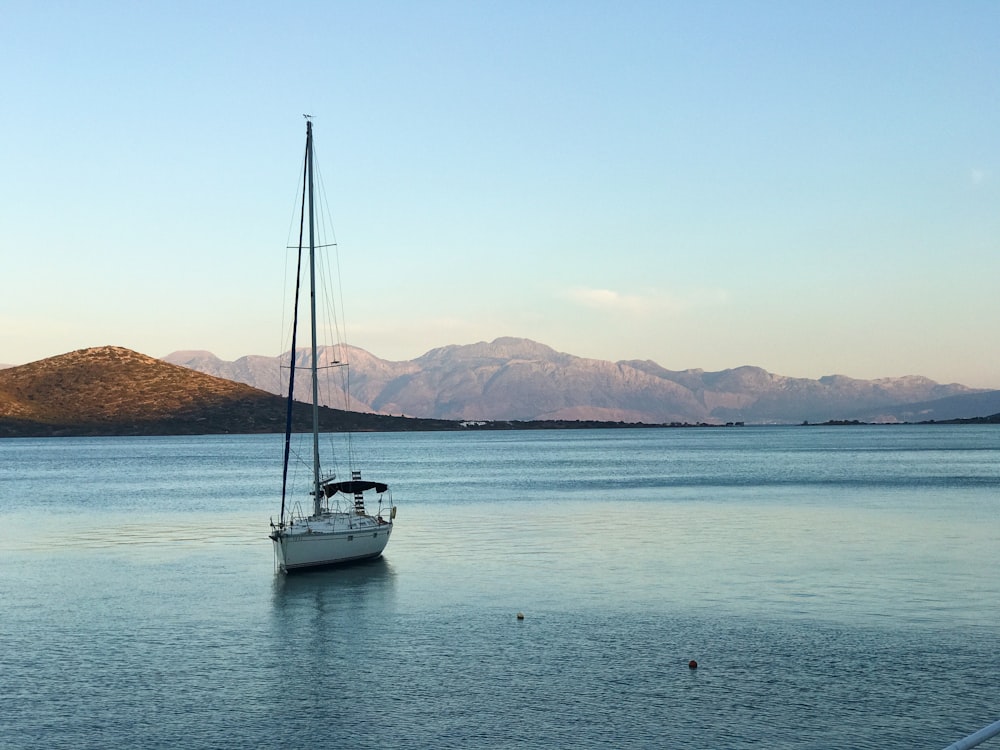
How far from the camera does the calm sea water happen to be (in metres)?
20.2

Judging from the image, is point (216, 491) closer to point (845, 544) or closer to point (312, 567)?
point (312, 567)

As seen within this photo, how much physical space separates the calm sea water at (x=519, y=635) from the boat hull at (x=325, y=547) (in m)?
0.82

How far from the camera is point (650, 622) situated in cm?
2945

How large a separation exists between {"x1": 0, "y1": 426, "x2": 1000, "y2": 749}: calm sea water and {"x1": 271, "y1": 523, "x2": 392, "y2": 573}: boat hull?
2.71 ft

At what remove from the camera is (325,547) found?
40.9m

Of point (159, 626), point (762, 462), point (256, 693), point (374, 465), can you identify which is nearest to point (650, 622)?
point (256, 693)

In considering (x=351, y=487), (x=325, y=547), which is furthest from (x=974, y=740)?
(x=351, y=487)

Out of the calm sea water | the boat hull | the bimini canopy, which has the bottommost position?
the calm sea water

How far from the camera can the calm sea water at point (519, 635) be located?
20188 millimetres

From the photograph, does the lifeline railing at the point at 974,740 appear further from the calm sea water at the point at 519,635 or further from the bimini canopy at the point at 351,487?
the bimini canopy at the point at 351,487

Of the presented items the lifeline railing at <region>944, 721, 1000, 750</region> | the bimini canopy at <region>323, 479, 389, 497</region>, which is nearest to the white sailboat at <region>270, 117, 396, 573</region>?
the bimini canopy at <region>323, 479, 389, 497</region>

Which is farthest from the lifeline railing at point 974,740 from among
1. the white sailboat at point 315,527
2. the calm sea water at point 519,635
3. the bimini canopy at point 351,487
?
the bimini canopy at point 351,487

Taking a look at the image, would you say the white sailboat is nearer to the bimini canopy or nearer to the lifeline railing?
the bimini canopy

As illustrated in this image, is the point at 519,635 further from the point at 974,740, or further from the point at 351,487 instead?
the point at 351,487
